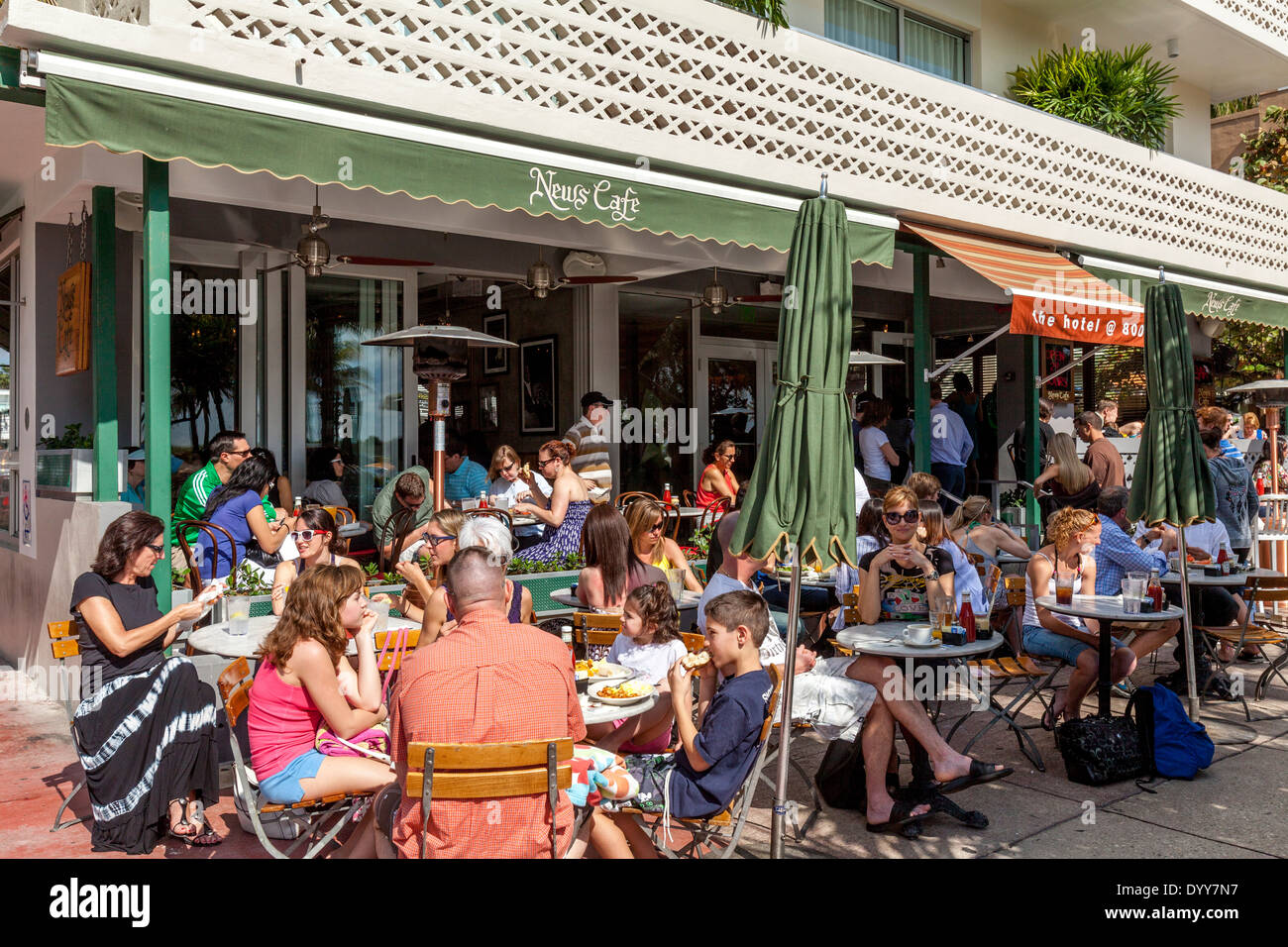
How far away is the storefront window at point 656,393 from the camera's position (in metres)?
11.7

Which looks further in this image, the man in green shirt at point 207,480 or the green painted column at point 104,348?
the man in green shirt at point 207,480

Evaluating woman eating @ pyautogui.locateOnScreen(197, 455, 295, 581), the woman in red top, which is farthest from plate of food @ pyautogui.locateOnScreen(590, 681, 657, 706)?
the woman in red top

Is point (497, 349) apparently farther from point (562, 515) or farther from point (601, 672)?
point (601, 672)

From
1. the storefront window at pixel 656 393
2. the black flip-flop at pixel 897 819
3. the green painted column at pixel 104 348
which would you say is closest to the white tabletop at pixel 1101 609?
the black flip-flop at pixel 897 819

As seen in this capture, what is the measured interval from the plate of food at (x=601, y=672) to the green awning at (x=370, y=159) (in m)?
2.94

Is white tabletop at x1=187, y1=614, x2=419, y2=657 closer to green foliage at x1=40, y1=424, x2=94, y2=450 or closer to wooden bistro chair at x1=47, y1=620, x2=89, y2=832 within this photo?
wooden bistro chair at x1=47, y1=620, x2=89, y2=832

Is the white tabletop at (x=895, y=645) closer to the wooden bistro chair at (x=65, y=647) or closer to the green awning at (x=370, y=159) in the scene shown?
the green awning at (x=370, y=159)

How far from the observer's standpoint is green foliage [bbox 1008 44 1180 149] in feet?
37.3

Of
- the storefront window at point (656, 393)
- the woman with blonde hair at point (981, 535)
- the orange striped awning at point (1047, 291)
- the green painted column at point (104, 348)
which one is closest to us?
the green painted column at point (104, 348)

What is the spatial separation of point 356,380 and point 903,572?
6.56 m

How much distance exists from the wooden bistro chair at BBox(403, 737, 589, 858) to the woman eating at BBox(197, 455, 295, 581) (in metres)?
3.85

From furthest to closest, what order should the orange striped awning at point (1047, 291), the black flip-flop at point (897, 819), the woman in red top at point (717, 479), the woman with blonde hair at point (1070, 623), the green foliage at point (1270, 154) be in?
1. the green foliage at point (1270, 154)
2. the woman in red top at point (717, 479)
3. the orange striped awning at point (1047, 291)
4. the woman with blonde hair at point (1070, 623)
5. the black flip-flop at point (897, 819)

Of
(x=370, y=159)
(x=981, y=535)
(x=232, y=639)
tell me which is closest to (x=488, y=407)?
(x=370, y=159)
